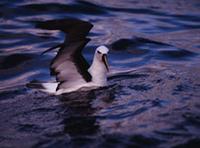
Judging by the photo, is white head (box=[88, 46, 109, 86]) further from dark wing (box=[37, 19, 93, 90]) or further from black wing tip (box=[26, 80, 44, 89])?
black wing tip (box=[26, 80, 44, 89])

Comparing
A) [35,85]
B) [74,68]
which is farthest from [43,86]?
[74,68]

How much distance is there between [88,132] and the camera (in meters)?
8.23

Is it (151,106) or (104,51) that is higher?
(104,51)

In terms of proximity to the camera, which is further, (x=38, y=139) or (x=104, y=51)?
(x=104, y=51)

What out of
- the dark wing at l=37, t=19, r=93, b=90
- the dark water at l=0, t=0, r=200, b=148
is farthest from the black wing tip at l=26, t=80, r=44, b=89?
the dark wing at l=37, t=19, r=93, b=90

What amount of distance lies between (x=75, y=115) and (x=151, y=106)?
3.89 feet

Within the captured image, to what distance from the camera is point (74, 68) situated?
9906mm

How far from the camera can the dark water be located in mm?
8133

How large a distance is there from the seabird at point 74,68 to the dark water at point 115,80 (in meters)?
0.17

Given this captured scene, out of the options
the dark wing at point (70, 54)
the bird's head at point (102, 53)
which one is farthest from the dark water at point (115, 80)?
the bird's head at point (102, 53)

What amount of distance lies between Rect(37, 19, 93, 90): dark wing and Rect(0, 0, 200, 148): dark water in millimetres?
301

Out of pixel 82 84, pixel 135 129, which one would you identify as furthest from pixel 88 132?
pixel 82 84

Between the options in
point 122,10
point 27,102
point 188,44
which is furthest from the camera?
point 122,10

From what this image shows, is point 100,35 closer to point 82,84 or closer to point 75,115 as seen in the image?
point 82,84
